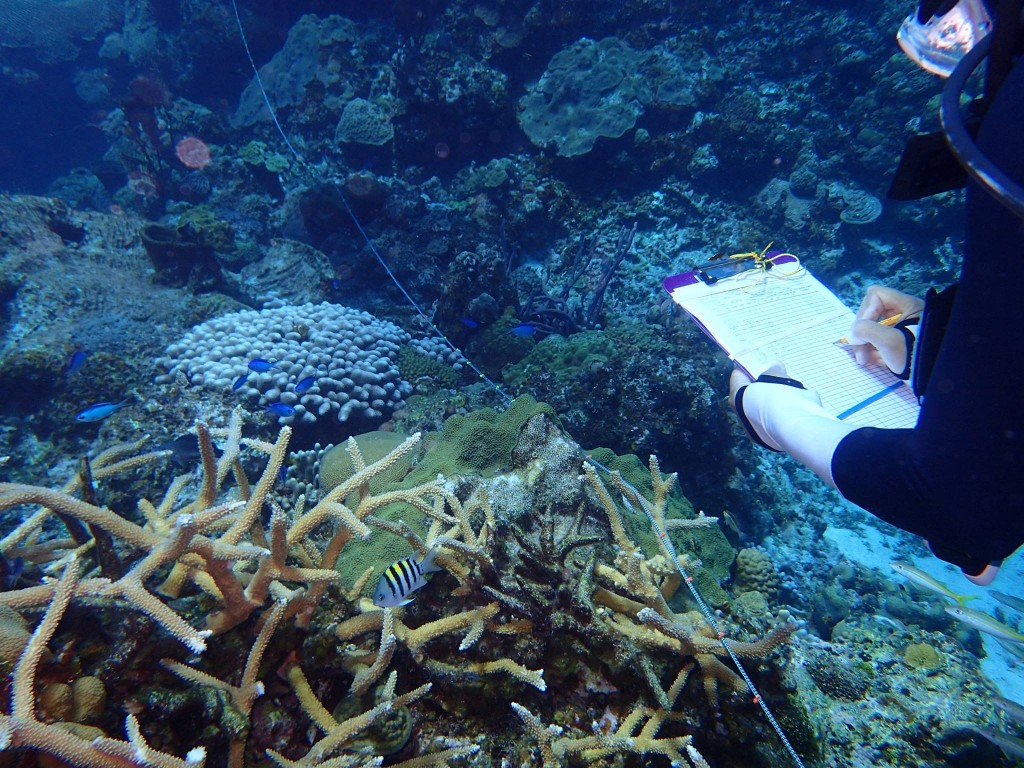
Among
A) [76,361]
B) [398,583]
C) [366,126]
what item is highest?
[366,126]

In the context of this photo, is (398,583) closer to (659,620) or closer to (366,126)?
(659,620)

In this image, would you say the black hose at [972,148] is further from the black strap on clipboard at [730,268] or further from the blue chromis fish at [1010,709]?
the blue chromis fish at [1010,709]

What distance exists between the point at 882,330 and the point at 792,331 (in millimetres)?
448

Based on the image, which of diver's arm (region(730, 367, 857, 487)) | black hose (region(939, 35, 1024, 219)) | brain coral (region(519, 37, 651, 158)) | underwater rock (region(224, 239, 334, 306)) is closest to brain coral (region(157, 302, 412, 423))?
underwater rock (region(224, 239, 334, 306))

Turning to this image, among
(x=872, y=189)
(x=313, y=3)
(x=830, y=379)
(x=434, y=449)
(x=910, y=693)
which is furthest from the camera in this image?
(x=313, y=3)

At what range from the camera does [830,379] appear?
2.42 meters

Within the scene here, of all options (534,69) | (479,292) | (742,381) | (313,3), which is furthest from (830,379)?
(313,3)

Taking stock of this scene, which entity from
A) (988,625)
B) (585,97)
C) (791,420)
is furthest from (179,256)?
(988,625)

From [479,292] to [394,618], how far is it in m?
5.49

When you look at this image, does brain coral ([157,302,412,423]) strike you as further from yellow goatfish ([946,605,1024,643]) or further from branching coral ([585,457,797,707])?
yellow goatfish ([946,605,1024,643])

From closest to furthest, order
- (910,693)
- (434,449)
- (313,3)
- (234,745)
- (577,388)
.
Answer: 1. (234,745)
2. (910,693)
3. (434,449)
4. (577,388)
5. (313,3)

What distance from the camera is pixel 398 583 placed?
2096 millimetres

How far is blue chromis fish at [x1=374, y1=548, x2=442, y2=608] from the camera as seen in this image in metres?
2.08

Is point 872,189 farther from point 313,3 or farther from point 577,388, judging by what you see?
point 313,3
